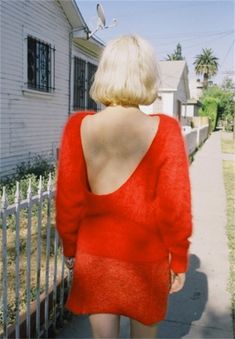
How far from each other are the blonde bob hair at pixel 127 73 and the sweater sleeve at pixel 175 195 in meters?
0.20

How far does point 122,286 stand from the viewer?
6.26ft

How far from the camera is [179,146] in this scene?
178cm

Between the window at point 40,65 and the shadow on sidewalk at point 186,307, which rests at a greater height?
the window at point 40,65

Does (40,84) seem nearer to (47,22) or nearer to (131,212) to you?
(47,22)

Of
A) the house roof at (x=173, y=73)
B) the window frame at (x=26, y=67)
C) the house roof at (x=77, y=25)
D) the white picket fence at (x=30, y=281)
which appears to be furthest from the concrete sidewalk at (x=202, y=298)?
the house roof at (x=173, y=73)

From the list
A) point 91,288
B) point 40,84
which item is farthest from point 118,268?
point 40,84

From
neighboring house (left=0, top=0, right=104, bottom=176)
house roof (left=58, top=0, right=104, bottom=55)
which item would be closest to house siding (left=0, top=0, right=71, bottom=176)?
neighboring house (left=0, top=0, right=104, bottom=176)

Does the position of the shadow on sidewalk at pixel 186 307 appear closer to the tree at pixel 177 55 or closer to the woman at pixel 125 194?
the woman at pixel 125 194

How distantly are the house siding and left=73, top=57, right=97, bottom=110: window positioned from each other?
3.44 feet

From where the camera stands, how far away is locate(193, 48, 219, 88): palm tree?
300 feet

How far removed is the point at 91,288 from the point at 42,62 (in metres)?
9.71

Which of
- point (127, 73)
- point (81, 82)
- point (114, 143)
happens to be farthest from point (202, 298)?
point (81, 82)

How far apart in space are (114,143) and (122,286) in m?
0.64

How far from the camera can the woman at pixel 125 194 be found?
1.80m
